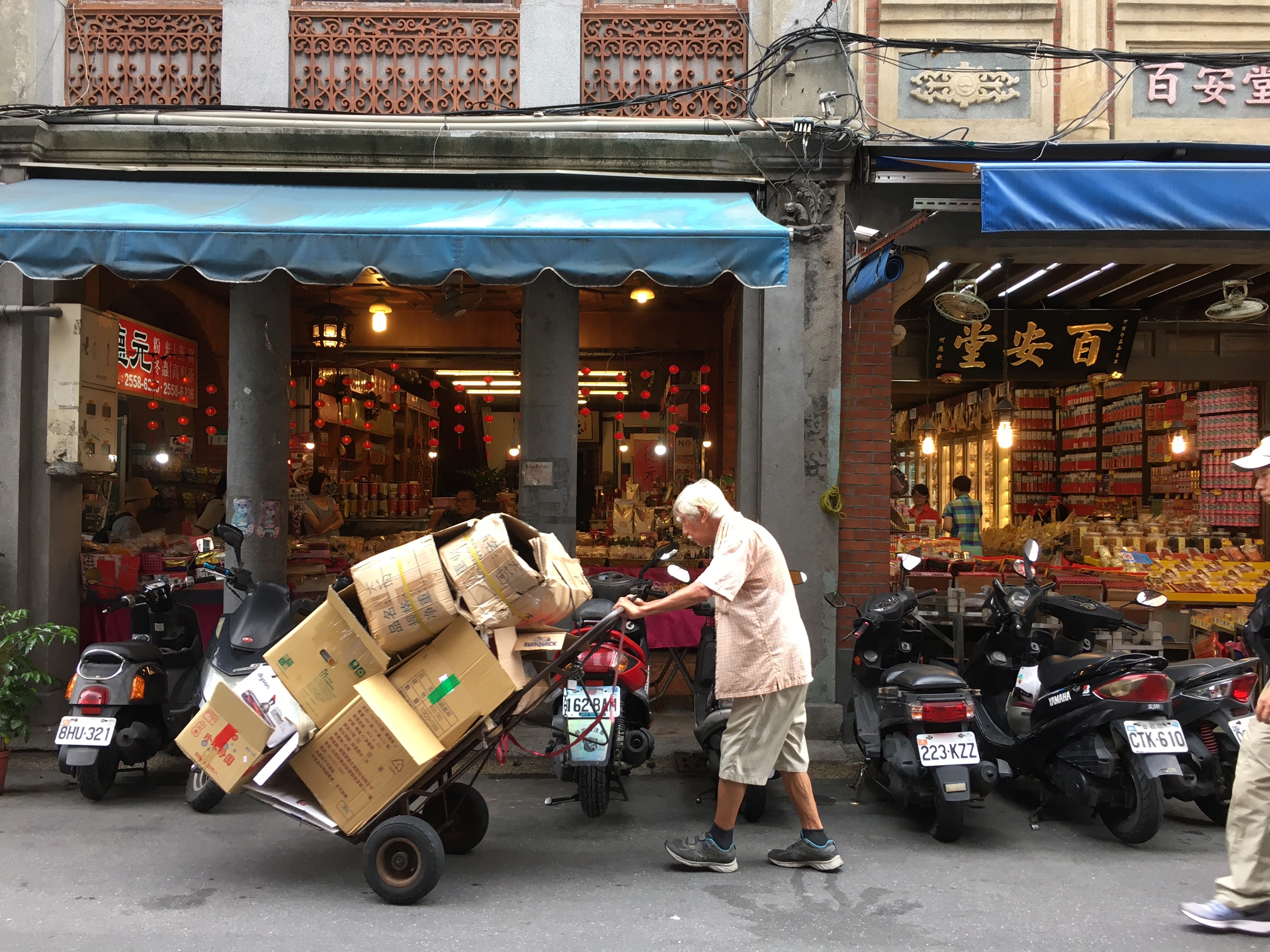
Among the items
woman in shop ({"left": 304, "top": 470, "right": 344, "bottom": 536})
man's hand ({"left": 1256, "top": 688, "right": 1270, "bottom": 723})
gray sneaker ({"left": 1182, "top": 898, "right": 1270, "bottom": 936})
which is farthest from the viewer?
woman in shop ({"left": 304, "top": 470, "right": 344, "bottom": 536})

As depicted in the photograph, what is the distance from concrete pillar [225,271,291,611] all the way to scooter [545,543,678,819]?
11.7ft

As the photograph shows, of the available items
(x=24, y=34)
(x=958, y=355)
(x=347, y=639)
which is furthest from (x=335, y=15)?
(x=958, y=355)

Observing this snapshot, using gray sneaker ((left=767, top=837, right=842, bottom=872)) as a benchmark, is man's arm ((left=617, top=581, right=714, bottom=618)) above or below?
above

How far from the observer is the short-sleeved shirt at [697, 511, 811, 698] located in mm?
4793

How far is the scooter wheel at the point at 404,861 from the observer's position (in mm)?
4418

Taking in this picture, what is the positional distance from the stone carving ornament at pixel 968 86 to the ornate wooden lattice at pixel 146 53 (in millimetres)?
5776

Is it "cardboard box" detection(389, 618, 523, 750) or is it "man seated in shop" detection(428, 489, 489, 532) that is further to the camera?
"man seated in shop" detection(428, 489, 489, 532)

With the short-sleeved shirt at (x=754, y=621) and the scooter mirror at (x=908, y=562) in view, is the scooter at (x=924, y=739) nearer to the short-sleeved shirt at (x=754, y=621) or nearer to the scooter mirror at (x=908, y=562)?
the scooter mirror at (x=908, y=562)

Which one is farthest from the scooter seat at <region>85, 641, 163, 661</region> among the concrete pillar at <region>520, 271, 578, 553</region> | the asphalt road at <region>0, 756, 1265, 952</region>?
the concrete pillar at <region>520, 271, 578, 553</region>

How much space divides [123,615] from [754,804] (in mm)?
5550

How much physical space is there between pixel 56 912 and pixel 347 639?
1.73 metres

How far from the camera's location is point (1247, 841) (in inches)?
165

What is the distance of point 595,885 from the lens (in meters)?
4.74

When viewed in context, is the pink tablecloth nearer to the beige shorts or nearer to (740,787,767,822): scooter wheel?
(740,787,767,822): scooter wheel
